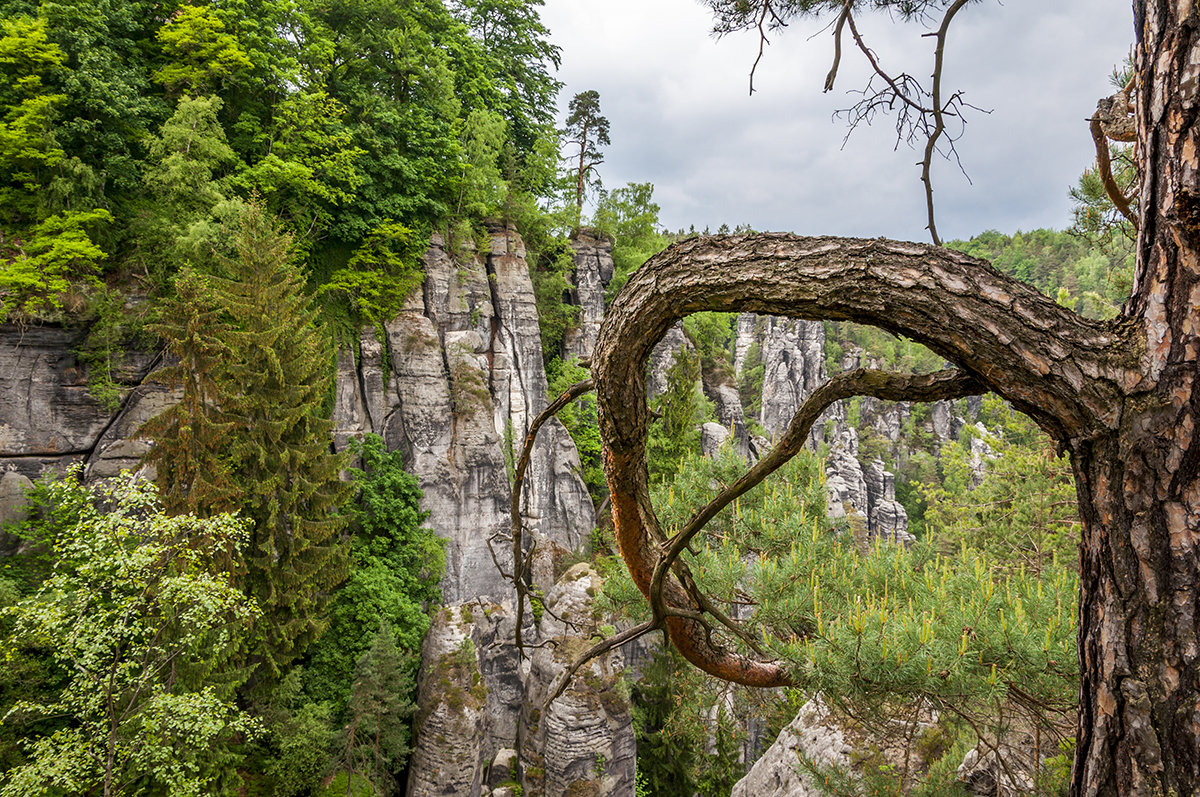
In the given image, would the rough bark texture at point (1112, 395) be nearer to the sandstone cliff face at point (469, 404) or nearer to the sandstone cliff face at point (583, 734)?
the sandstone cliff face at point (583, 734)

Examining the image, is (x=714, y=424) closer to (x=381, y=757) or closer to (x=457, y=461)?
(x=457, y=461)

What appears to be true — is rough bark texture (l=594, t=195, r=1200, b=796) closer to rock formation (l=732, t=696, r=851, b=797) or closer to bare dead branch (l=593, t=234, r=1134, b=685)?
bare dead branch (l=593, t=234, r=1134, b=685)

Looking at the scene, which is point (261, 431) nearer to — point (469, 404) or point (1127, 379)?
point (469, 404)

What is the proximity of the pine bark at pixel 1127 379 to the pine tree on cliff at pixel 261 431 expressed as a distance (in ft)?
32.3

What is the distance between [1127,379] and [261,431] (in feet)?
36.0

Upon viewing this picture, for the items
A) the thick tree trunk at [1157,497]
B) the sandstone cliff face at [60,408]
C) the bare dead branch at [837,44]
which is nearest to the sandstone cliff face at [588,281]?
the sandstone cliff face at [60,408]

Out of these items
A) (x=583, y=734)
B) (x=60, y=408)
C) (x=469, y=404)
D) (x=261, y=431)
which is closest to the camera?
(x=60, y=408)

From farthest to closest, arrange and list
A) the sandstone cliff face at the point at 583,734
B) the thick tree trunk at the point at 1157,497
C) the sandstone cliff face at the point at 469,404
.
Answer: the sandstone cliff face at the point at 469,404 < the sandstone cliff face at the point at 583,734 < the thick tree trunk at the point at 1157,497

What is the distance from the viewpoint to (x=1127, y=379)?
1200mm

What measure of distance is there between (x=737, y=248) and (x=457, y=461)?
1292 centimetres

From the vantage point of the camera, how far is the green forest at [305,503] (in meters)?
3.37

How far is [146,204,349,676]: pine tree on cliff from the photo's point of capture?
847cm

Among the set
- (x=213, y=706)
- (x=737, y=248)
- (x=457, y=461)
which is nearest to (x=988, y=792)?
(x=737, y=248)

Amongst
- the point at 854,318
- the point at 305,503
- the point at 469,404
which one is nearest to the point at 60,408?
the point at 305,503
